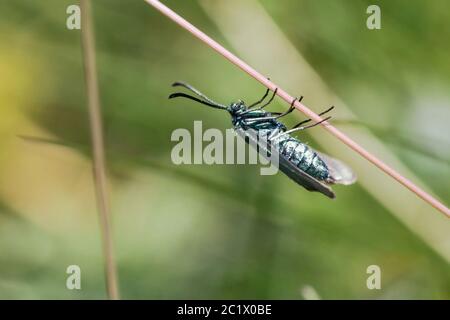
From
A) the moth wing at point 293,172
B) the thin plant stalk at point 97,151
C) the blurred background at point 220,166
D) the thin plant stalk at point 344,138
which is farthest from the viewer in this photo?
the blurred background at point 220,166

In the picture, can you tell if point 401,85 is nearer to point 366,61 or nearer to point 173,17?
point 366,61

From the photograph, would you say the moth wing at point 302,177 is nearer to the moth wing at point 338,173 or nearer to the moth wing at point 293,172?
the moth wing at point 293,172

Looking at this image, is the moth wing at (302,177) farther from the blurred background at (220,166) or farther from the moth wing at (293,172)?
the blurred background at (220,166)

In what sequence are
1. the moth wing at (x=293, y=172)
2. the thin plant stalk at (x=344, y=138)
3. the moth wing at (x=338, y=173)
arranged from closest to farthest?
the thin plant stalk at (x=344, y=138) → the moth wing at (x=293, y=172) → the moth wing at (x=338, y=173)

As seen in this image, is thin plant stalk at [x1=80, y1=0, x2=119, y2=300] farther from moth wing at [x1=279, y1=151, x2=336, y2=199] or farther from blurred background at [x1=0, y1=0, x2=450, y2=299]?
blurred background at [x1=0, y1=0, x2=450, y2=299]

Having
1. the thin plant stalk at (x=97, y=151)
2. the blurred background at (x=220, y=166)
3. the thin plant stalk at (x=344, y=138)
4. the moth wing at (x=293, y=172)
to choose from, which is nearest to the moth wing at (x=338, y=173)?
the moth wing at (x=293, y=172)

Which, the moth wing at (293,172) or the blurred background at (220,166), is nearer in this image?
the moth wing at (293,172)
